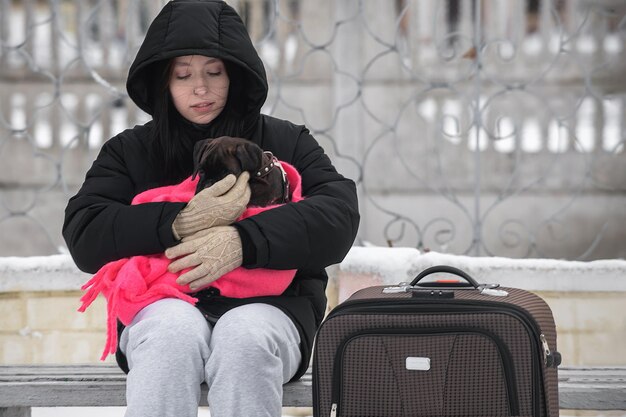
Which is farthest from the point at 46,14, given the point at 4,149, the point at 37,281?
the point at 37,281

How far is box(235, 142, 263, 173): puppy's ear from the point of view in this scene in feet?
5.91

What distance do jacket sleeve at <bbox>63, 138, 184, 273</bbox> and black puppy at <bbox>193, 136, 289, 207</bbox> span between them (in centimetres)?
9

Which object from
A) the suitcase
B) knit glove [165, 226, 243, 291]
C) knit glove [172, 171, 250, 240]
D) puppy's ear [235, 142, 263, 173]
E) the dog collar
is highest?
puppy's ear [235, 142, 263, 173]

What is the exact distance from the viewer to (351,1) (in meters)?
3.01

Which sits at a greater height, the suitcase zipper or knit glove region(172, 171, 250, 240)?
knit glove region(172, 171, 250, 240)

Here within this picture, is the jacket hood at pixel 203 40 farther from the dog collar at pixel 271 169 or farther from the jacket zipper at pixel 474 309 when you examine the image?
the jacket zipper at pixel 474 309

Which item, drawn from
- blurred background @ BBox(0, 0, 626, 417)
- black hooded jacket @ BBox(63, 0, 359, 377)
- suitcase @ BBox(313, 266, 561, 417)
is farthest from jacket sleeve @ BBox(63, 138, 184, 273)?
blurred background @ BBox(0, 0, 626, 417)

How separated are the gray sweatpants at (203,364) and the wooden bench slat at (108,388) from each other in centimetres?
17

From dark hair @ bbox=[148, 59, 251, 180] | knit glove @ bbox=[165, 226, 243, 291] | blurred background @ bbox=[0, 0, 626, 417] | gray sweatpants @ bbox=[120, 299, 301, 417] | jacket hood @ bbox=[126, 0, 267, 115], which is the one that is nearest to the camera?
gray sweatpants @ bbox=[120, 299, 301, 417]

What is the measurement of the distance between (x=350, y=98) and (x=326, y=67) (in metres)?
0.15

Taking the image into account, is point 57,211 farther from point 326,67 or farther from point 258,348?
point 258,348

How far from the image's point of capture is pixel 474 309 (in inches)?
66.8

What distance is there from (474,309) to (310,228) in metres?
0.37

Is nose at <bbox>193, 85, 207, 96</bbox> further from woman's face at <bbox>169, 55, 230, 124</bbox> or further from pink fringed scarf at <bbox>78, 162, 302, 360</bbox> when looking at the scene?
pink fringed scarf at <bbox>78, 162, 302, 360</bbox>
